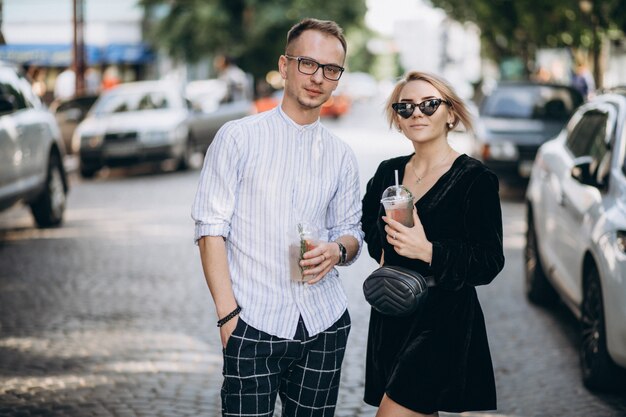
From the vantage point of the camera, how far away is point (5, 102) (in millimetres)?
10414

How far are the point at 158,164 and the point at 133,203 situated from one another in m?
6.65

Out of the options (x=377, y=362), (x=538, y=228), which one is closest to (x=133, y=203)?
(x=538, y=228)

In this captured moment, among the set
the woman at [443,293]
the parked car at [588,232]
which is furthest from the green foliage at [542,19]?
the woman at [443,293]

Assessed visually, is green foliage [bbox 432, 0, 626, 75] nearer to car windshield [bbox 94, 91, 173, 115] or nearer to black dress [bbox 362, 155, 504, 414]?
car windshield [bbox 94, 91, 173, 115]

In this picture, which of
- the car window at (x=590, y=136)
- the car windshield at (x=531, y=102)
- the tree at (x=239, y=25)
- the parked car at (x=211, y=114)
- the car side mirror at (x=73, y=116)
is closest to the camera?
the car window at (x=590, y=136)

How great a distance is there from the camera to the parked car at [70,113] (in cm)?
2058

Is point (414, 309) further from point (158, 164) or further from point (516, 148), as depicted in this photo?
point (158, 164)

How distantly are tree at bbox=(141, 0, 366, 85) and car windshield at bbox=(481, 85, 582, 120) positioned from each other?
24560mm

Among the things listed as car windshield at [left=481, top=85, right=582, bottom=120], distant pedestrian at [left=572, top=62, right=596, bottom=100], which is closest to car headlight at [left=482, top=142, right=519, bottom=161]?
car windshield at [left=481, top=85, right=582, bottom=120]

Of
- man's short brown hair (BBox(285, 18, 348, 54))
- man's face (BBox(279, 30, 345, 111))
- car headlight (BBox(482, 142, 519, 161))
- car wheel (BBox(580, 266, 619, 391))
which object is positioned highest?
man's short brown hair (BBox(285, 18, 348, 54))

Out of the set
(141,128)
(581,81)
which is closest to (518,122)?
(141,128)

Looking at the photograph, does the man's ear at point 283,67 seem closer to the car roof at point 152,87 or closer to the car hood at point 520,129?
the car hood at point 520,129

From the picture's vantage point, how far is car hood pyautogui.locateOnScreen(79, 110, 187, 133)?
60.9ft

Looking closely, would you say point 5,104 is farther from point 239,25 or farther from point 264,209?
point 239,25
